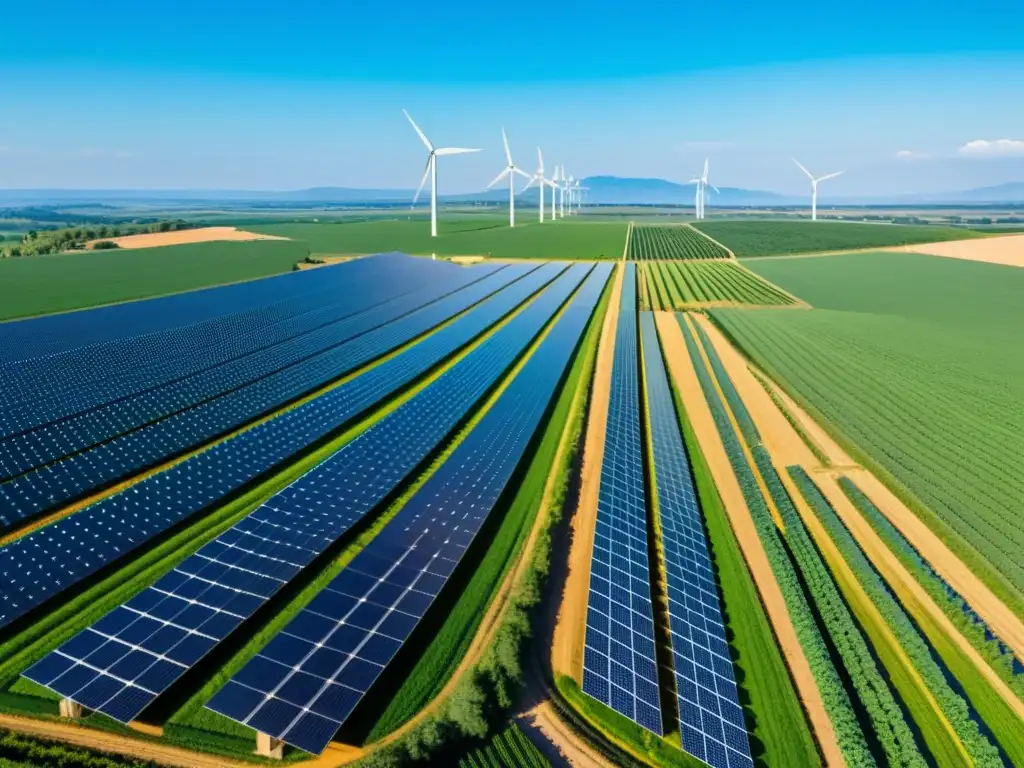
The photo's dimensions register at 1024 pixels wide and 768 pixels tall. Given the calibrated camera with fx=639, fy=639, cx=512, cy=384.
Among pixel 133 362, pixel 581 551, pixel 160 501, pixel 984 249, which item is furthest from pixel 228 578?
pixel 984 249

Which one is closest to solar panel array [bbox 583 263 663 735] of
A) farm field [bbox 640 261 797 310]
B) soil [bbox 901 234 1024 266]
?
farm field [bbox 640 261 797 310]

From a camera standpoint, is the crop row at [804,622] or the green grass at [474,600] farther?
the green grass at [474,600]

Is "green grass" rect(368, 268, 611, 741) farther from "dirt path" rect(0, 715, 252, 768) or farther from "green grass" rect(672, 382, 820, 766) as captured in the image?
"green grass" rect(672, 382, 820, 766)

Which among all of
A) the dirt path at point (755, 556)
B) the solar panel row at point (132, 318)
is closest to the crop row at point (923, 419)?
the dirt path at point (755, 556)

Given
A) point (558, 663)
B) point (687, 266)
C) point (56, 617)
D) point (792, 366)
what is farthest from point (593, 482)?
point (687, 266)

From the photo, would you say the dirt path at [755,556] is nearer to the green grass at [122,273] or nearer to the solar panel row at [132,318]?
the solar panel row at [132,318]

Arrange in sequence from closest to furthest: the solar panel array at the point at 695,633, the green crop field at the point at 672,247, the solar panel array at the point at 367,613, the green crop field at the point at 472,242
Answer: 1. the solar panel array at the point at 367,613
2. the solar panel array at the point at 695,633
3. the green crop field at the point at 472,242
4. the green crop field at the point at 672,247
